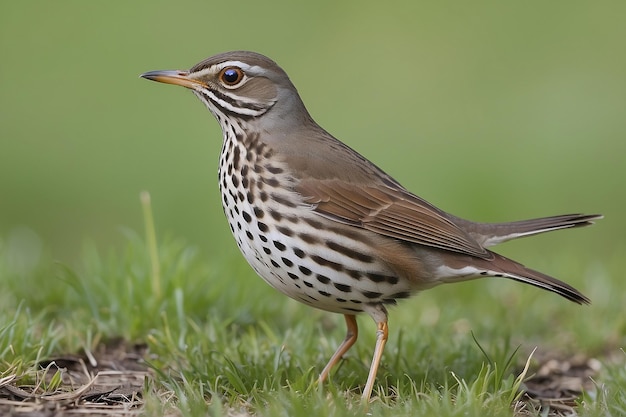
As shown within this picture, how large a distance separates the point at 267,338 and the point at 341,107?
26.5 ft

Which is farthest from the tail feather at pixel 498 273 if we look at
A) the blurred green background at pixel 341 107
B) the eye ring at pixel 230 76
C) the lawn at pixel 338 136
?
the blurred green background at pixel 341 107

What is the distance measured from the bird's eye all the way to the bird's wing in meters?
0.76

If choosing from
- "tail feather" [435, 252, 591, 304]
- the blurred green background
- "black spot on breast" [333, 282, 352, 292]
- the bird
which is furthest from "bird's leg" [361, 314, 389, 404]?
the blurred green background

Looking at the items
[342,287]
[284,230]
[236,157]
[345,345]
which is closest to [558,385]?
[345,345]

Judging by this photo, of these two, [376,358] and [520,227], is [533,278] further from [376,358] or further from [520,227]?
[376,358]

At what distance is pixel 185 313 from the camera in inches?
294

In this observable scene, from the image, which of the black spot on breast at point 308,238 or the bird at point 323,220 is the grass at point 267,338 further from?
the black spot on breast at point 308,238

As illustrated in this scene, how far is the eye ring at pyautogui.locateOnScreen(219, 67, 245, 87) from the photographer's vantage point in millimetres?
6559

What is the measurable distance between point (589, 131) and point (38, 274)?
7744 millimetres

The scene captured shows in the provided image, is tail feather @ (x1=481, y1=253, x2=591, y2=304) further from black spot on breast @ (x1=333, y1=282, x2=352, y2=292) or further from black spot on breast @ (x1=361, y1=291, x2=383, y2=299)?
black spot on breast @ (x1=333, y1=282, x2=352, y2=292)

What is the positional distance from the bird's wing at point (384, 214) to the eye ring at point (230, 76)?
0.76 m

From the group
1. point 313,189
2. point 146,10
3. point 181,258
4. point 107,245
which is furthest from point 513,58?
point 313,189

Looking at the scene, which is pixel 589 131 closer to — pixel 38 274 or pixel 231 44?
pixel 231 44

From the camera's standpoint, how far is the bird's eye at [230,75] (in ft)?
21.5
